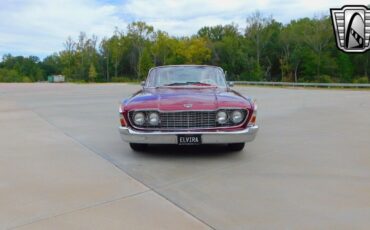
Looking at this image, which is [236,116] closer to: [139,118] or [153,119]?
[153,119]

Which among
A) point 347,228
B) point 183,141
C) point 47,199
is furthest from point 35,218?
point 347,228

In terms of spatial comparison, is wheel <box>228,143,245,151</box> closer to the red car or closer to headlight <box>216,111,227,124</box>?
the red car

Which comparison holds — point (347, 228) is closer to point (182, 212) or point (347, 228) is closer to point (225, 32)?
point (182, 212)

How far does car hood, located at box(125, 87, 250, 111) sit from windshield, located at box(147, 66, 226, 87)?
0.91 m

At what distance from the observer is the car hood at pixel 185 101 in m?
5.50

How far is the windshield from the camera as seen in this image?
7047mm

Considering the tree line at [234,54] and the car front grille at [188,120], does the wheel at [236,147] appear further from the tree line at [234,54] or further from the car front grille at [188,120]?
the tree line at [234,54]

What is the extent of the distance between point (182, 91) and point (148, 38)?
3304 inches

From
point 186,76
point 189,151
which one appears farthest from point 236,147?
point 186,76

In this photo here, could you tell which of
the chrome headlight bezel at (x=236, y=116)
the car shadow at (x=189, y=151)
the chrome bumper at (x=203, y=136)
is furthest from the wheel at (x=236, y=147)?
the chrome headlight bezel at (x=236, y=116)

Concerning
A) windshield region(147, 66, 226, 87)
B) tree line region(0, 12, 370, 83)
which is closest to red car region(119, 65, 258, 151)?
windshield region(147, 66, 226, 87)

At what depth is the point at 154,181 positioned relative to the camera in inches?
187

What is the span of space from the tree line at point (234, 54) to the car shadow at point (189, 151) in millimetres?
53910

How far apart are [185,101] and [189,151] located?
1.15 m
